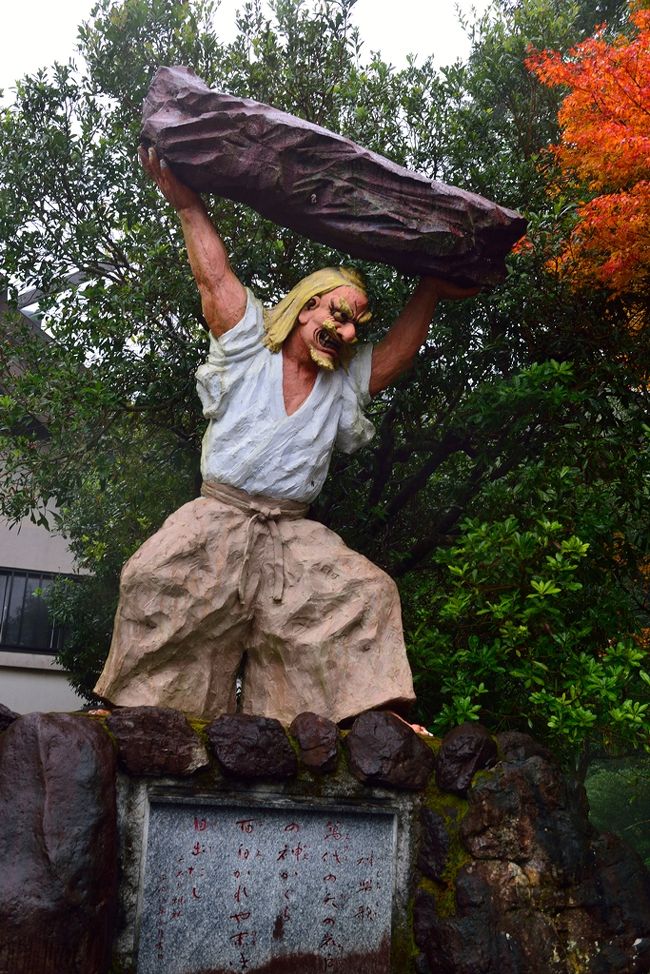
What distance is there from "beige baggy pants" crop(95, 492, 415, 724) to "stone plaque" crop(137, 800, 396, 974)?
537 mm

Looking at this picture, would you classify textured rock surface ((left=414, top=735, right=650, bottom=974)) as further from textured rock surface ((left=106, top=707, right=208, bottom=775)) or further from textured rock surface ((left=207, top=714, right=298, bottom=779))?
textured rock surface ((left=106, top=707, right=208, bottom=775))

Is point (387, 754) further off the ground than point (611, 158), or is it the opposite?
point (611, 158)

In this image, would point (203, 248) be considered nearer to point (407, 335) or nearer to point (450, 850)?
point (407, 335)

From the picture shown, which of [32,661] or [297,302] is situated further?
[32,661]

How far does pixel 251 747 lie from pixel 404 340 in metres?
2.17

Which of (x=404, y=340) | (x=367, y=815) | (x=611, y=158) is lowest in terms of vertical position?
(x=367, y=815)

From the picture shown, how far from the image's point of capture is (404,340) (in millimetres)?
4836

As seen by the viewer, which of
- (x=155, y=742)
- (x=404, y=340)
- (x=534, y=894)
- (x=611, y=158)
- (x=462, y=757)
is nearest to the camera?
(x=155, y=742)

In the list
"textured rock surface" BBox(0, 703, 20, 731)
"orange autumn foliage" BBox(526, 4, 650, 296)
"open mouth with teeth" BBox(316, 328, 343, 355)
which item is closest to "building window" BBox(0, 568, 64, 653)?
"orange autumn foliage" BBox(526, 4, 650, 296)

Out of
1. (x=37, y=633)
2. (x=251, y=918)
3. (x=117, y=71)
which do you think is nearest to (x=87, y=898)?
(x=251, y=918)

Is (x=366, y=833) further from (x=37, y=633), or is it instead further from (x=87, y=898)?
(x=37, y=633)

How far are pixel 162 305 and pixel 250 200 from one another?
2313 mm

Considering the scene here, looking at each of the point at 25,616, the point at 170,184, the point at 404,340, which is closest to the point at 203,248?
the point at 170,184

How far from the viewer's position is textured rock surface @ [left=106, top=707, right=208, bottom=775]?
136 inches
